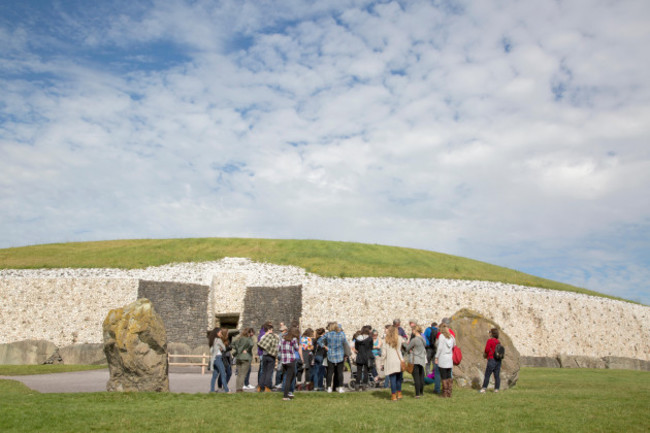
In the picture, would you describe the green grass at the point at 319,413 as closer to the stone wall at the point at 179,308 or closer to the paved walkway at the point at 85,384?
the paved walkway at the point at 85,384

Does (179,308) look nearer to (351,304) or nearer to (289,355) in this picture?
(351,304)

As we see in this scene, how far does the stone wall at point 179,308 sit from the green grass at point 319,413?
739 inches

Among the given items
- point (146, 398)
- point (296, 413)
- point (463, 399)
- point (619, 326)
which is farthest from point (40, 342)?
point (619, 326)

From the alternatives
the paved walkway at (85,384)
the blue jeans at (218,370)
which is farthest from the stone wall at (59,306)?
the blue jeans at (218,370)

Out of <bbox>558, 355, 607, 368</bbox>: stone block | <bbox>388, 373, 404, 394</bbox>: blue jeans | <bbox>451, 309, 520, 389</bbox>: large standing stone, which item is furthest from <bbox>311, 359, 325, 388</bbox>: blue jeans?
<bbox>558, 355, 607, 368</bbox>: stone block

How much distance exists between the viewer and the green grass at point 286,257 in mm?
38406

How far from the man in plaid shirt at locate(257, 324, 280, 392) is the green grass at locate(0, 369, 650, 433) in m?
0.82

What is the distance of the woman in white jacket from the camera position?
44.1ft

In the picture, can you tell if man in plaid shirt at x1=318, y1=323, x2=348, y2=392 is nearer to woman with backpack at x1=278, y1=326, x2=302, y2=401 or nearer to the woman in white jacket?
woman with backpack at x1=278, y1=326, x2=302, y2=401

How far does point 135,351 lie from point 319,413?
5802mm

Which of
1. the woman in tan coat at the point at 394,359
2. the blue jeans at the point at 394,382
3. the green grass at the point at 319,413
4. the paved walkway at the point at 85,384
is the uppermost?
the woman in tan coat at the point at 394,359

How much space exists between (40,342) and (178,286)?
9.76 m

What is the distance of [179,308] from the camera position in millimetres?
33062

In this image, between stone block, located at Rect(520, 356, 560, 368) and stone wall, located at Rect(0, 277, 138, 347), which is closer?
stone block, located at Rect(520, 356, 560, 368)
